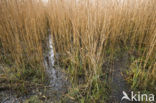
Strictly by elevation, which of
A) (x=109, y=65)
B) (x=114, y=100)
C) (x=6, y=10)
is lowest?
(x=114, y=100)

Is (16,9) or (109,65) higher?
(16,9)

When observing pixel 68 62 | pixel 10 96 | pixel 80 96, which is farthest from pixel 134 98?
pixel 10 96

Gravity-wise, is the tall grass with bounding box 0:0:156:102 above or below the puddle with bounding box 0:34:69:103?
above

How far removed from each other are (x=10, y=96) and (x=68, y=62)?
2.13 feet

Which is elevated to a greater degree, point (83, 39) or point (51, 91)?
point (83, 39)

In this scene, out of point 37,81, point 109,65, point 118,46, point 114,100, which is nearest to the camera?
point 114,100

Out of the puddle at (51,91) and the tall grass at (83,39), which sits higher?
the tall grass at (83,39)

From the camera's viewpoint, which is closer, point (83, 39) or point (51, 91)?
point (51, 91)

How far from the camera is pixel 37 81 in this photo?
99 centimetres

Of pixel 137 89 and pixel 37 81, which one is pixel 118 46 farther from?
pixel 37 81

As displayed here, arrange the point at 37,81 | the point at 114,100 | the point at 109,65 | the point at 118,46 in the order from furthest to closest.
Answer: the point at 118,46 < the point at 109,65 < the point at 37,81 < the point at 114,100

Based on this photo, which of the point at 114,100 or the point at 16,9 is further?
the point at 16,9

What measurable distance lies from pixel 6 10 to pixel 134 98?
1.36 m

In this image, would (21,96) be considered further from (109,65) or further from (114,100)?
(109,65)
